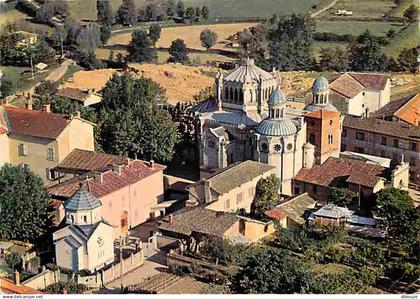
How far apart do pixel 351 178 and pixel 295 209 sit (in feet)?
6.81

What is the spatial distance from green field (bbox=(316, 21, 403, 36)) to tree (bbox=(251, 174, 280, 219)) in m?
28.5

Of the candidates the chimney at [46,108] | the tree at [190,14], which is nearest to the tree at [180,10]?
the tree at [190,14]

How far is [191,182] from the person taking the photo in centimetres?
2697

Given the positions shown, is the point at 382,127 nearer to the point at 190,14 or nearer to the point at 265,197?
the point at 265,197

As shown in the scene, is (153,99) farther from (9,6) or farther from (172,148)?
(9,6)

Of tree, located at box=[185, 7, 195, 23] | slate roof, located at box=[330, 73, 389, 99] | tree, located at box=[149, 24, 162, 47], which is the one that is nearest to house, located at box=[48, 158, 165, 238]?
slate roof, located at box=[330, 73, 389, 99]

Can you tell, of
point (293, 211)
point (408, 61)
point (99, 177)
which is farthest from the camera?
point (408, 61)

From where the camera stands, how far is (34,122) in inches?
1027

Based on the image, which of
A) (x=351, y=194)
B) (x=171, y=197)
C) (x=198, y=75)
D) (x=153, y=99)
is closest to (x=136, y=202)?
(x=171, y=197)

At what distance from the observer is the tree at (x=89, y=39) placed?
4819 cm

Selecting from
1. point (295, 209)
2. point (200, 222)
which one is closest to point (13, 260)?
point (200, 222)

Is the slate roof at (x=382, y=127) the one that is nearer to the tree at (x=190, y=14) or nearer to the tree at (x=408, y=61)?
the tree at (x=408, y=61)

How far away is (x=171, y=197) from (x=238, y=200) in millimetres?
2566

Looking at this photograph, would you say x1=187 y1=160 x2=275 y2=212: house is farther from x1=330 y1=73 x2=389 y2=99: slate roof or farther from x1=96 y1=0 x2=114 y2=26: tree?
x1=96 y1=0 x2=114 y2=26: tree
